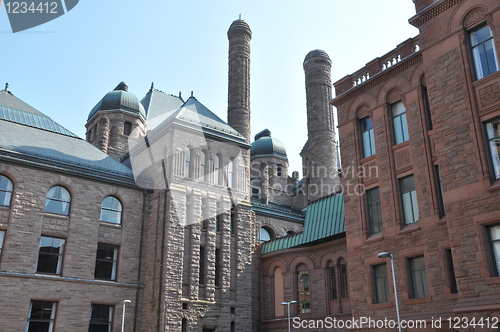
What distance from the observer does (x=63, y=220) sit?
27.8m

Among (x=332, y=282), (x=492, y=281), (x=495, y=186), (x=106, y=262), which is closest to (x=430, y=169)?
(x=495, y=186)

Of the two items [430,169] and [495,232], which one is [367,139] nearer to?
[430,169]

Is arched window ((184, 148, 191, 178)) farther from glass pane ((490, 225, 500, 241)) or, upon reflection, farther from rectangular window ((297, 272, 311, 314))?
glass pane ((490, 225, 500, 241))

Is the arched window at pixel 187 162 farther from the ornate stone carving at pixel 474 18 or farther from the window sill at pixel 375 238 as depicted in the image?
the ornate stone carving at pixel 474 18

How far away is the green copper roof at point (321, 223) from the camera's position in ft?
98.5

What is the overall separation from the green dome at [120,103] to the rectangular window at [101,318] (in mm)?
18931

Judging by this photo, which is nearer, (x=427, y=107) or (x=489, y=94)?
(x=489, y=94)

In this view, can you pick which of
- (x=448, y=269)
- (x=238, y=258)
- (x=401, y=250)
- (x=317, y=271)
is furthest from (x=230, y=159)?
(x=448, y=269)

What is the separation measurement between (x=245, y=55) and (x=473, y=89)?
29088 millimetres

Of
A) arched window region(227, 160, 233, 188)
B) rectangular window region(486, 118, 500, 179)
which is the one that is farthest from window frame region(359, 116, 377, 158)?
arched window region(227, 160, 233, 188)

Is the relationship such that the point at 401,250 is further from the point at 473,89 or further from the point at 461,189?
the point at 473,89

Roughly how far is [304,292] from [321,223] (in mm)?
4435

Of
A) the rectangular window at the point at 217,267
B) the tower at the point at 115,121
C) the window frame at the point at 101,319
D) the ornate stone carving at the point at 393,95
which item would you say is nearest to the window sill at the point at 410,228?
the ornate stone carving at the point at 393,95

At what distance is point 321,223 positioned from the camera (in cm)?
3105
